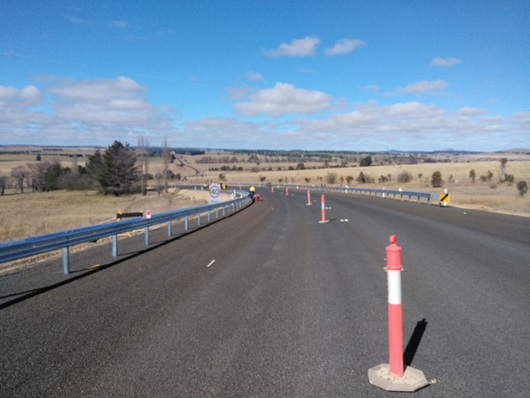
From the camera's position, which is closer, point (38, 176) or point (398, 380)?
point (398, 380)

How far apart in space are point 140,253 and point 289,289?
5854mm

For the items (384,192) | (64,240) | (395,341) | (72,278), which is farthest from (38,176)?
(395,341)

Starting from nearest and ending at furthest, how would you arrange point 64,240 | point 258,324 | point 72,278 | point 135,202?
point 258,324 → point 72,278 → point 64,240 → point 135,202

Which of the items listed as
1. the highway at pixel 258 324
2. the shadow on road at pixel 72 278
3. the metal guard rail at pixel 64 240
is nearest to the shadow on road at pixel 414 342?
the highway at pixel 258 324

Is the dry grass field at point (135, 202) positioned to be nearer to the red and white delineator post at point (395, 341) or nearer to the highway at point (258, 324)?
the highway at point (258, 324)

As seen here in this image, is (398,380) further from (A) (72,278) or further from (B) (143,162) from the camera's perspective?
(B) (143,162)

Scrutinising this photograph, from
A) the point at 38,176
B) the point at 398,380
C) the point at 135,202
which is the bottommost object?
the point at 135,202

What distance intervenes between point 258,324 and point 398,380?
2.38 m

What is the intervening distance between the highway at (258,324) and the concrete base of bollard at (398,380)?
0.22 ft

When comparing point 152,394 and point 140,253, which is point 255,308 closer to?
point 152,394

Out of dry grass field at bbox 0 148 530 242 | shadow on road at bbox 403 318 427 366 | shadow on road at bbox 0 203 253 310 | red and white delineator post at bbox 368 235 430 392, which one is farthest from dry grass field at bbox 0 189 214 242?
red and white delineator post at bbox 368 235 430 392

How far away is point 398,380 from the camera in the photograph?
172 inches

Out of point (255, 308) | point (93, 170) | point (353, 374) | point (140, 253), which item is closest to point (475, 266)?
point (255, 308)

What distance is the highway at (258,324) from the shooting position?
14.9 feet
